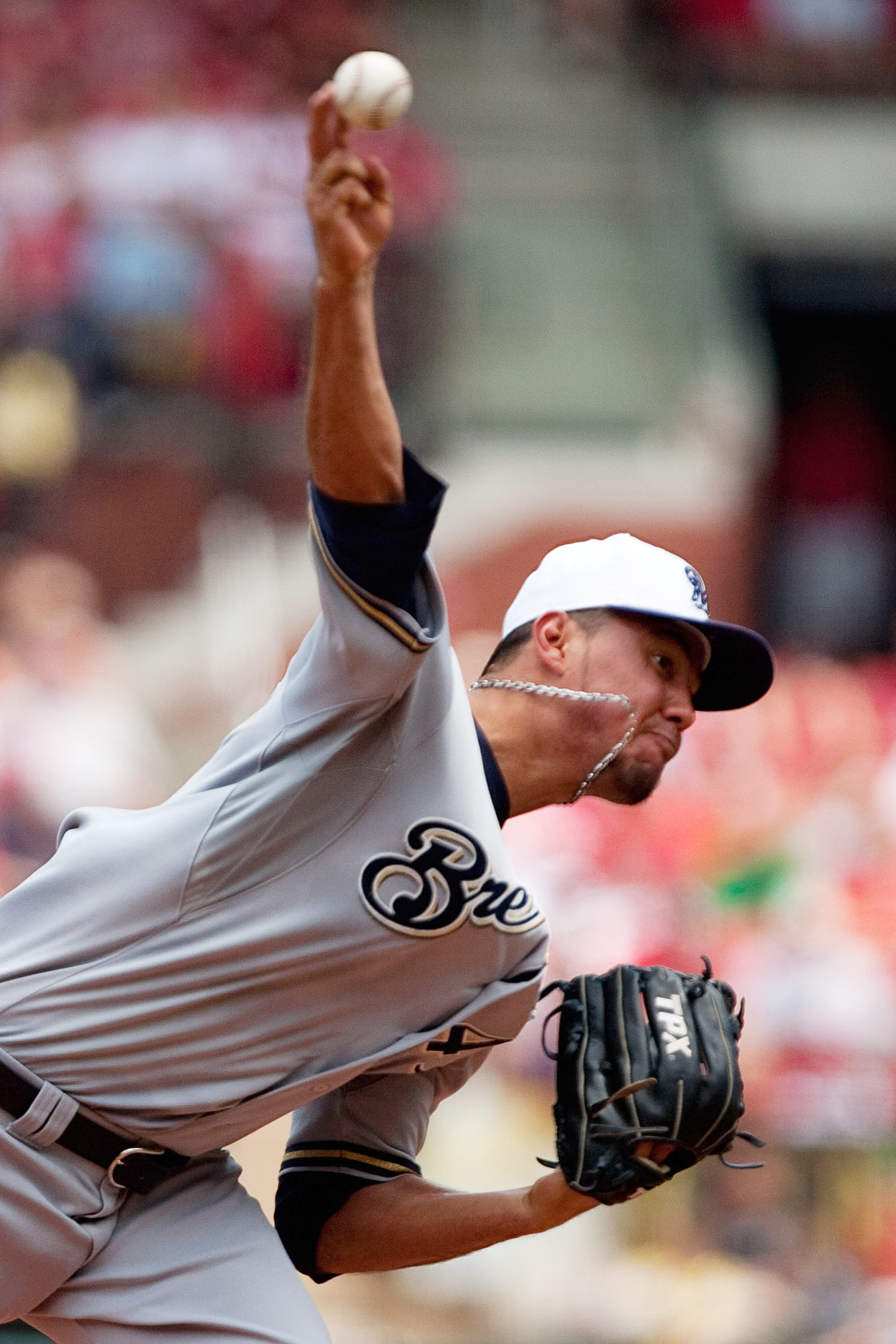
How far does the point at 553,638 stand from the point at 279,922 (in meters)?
0.55

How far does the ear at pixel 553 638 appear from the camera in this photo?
7.77 ft

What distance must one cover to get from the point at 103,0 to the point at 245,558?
12.6 ft

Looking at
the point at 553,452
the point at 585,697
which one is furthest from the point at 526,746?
the point at 553,452

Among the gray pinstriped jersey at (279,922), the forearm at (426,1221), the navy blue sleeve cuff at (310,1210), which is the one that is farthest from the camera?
the navy blue sleeve cuff at (310,1210)

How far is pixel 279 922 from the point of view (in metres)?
2.15

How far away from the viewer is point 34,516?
777 centimetres

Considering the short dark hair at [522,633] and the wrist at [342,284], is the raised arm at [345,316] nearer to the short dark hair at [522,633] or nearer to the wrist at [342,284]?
the wrist at [342,284]

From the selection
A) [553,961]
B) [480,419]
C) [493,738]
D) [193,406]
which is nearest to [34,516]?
[193,406]

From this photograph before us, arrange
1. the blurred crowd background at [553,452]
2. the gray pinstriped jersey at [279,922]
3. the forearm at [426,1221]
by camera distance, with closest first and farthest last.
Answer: the gray pinstriped jersey at [279,922]
the forearm at [426,1221]
the blurred crowd background at [553,452]

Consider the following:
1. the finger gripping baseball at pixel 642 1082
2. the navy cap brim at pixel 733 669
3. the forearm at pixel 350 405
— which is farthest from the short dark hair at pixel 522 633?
the forearm at pixel 350 405

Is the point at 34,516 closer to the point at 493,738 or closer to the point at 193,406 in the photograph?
the point at 193,406

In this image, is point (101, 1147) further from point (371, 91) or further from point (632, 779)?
point (371, 91)

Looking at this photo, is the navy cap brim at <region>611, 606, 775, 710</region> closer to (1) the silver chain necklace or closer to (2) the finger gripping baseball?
(1) the silver chain necklace

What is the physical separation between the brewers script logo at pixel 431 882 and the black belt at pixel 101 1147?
45 centimetres
